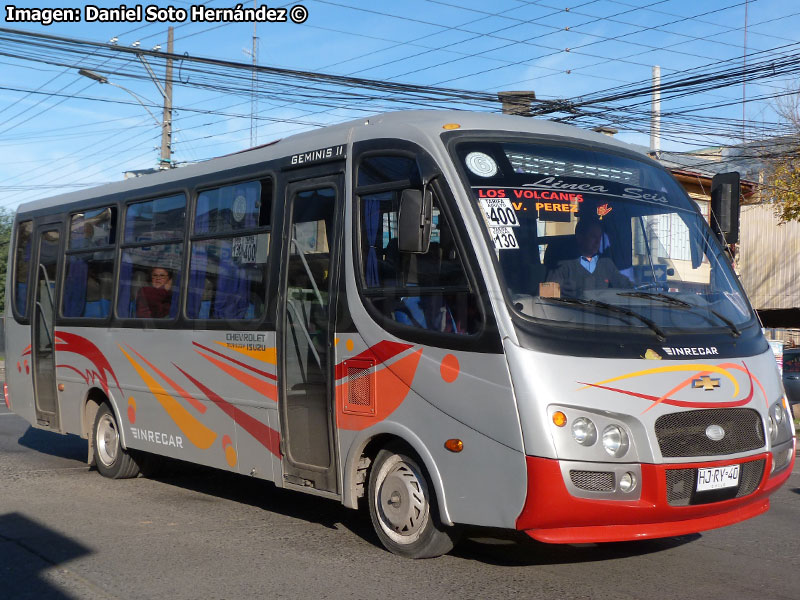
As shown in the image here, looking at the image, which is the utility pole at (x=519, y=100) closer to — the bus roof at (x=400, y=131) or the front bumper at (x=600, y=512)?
the bus roof at (x=400, y=131)

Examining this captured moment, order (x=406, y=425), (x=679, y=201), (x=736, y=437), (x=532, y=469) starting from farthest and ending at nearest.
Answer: (x=679, y=201) < (x=406, y=425) < (x=736, y=437) < (x=532, y=469)

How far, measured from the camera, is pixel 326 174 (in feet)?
24.2

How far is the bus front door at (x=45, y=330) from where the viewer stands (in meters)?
11.3

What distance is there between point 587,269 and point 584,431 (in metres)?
1.15

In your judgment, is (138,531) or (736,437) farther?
(138,531)

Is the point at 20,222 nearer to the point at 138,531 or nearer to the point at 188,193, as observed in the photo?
the point at 188,193

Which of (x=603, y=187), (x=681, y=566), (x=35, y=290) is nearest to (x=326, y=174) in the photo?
(x=603, y=187)

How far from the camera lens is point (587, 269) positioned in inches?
243

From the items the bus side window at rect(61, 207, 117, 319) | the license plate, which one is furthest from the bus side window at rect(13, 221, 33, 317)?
the license plate

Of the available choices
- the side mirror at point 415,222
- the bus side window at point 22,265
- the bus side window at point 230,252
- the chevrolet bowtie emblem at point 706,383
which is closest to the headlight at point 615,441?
the chevrolet bowtie emblem at point 706,383

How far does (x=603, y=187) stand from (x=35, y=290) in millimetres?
7799

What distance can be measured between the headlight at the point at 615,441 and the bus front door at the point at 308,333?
2.25 meters

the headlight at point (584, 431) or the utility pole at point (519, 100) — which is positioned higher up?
the utility pole at point (519, 100)

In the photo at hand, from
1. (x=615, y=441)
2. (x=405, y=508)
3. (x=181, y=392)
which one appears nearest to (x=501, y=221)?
(x=615, y=441)
